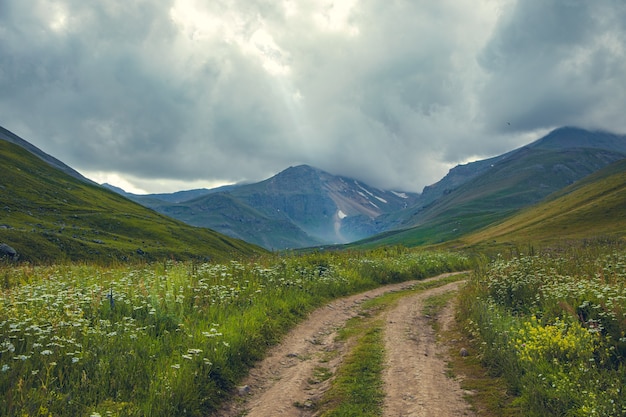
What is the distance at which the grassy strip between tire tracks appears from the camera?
7.51 meters

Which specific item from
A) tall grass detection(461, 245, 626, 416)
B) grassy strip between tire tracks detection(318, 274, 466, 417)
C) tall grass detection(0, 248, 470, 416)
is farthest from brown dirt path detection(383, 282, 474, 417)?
tall grass detection(0, 248, 470, 416)

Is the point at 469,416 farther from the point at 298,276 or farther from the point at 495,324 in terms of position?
the point at 298,276

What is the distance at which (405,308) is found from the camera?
1738 centimetres

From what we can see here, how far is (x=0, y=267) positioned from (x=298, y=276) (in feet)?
43.9

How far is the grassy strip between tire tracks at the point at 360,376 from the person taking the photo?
24.6 feet

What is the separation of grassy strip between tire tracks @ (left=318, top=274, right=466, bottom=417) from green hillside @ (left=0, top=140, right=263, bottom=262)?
1592 inches

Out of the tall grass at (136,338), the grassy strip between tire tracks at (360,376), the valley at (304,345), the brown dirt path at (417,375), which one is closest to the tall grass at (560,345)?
the valley at (304,345)

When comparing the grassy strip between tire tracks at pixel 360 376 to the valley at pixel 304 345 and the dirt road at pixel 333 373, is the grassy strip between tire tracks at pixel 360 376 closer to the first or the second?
the valley at pixel 304 345

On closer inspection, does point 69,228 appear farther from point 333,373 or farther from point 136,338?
point 333,373

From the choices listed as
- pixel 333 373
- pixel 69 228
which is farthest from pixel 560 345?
pixel 69 228

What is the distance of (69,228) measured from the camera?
90.0 meters

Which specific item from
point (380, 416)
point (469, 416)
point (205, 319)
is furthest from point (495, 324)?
point (205, 319)

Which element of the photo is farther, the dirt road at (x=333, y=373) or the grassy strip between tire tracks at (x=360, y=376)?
the dirt road at (x=333, y=373)

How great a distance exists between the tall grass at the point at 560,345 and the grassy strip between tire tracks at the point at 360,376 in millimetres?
2796
